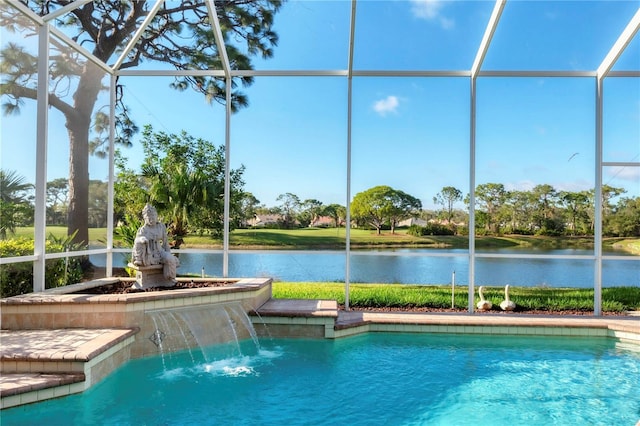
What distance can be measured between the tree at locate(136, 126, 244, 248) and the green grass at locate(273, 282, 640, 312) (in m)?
2.04

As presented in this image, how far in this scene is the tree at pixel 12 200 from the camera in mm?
4852

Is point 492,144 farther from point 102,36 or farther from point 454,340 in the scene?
point 102,36

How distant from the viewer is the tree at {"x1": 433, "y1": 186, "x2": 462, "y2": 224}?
24.5 ft

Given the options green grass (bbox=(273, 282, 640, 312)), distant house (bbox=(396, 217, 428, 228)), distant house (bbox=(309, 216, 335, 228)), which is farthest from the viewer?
distant house (bbox=(309, 216, 335, 228))

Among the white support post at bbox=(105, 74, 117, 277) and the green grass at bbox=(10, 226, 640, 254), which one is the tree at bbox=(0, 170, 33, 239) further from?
the white support post at bbox=(105, 74, 117, 277)

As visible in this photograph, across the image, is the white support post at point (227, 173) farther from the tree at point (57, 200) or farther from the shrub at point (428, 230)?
the shrub at point (428, 230)

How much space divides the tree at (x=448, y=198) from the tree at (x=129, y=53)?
4.09 meters

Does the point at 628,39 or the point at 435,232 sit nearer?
the point at 628,39

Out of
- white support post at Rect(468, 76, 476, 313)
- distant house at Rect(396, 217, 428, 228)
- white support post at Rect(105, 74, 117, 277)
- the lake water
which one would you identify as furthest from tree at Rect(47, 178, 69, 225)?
white support post at Rect(468, 76, 476, 313)

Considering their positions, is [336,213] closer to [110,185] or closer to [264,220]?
[264,220]

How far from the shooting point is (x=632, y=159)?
652cm

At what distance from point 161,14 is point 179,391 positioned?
6.64 metres

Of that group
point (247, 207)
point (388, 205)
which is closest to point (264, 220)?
point (247, 207)

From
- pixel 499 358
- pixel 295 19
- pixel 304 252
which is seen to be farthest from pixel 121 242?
pixel 499 358
